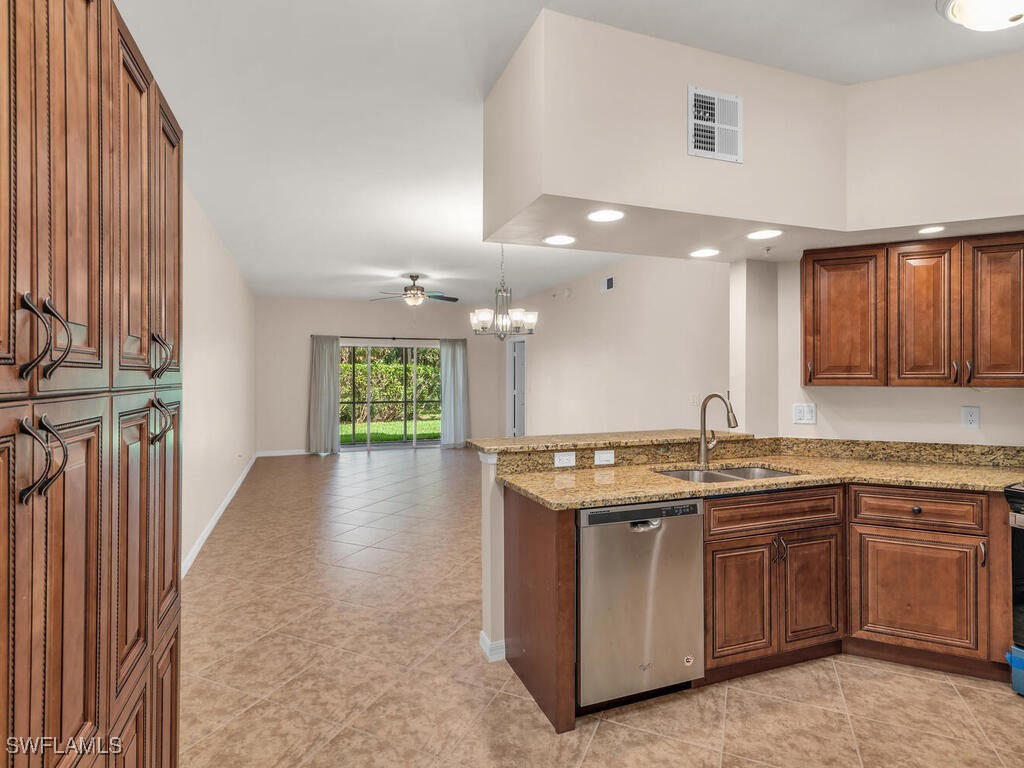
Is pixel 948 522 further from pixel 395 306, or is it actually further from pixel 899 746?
pixel 395 306

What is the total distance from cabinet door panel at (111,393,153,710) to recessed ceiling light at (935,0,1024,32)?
115 inches

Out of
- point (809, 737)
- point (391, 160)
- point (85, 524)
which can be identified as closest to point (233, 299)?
point (391, 160)

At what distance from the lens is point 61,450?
2.63 feet

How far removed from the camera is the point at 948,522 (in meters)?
2.49

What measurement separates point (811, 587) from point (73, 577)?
9.13ft

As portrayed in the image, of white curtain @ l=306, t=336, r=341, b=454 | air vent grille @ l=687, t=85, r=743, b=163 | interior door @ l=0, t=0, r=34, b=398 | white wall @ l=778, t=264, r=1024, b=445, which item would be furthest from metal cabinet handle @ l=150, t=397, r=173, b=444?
white curtain @ l=306, t=336, r=341, b=454

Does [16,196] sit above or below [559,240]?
below

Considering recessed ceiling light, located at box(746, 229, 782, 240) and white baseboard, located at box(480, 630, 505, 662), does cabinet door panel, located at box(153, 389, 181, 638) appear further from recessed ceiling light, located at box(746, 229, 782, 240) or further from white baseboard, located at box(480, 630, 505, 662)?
recessed ceiling light, located at box(746, 229, 782, 240)

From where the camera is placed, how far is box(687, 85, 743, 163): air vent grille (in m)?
2.42

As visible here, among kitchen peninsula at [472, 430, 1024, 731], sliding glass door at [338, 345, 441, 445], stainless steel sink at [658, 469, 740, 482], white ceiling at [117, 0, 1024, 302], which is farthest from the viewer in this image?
sliding glass door at [338, 345, 441, 445]

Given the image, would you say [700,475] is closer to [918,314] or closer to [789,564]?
[789,564]

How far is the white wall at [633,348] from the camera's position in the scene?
5.00 m

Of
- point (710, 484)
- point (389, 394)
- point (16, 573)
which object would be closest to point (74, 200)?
point (16, 573)

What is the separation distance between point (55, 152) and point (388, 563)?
369cm
